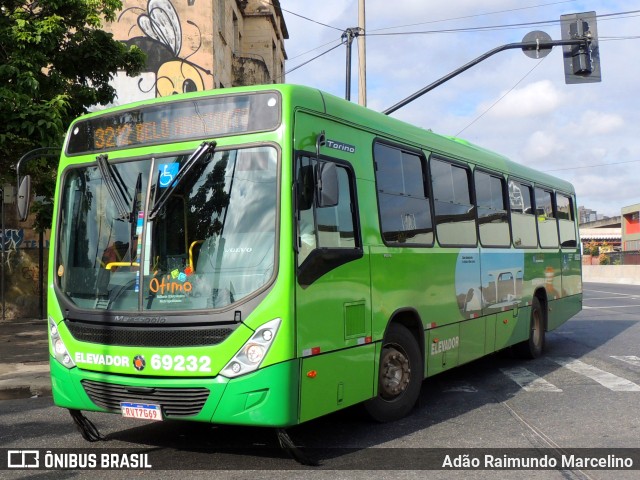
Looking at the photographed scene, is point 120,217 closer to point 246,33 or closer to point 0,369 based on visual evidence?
point 0,369

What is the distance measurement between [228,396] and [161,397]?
0.58 m

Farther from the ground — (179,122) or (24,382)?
(179,122)

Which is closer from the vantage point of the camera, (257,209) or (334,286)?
(257,209)

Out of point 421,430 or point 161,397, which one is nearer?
point 161,397

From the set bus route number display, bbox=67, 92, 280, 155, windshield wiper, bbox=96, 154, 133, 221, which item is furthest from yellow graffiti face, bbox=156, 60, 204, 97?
windshield wiper, bbox=96, 154, 133, 221

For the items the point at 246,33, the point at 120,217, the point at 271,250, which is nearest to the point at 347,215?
the point at 271,250

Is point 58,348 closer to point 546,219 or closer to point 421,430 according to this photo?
point 421,430

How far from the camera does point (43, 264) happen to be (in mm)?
18297

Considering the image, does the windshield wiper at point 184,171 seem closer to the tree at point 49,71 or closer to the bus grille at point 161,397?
the bus grille at point 161,397

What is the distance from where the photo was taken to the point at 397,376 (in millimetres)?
7207

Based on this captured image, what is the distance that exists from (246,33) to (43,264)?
15546 millimetres

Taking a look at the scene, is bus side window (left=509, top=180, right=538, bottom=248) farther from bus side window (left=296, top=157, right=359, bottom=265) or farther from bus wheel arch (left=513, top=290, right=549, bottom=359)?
bus side window (left=296, top=157, right=359, bottom=265)

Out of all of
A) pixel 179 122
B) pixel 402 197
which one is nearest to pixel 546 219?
pixel 402 197

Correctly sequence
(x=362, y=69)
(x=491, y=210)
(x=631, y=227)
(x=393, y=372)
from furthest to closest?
(x=631, y=227) < (x=362, y=69) < (x=491, y=210) < (x=393, y=372)
